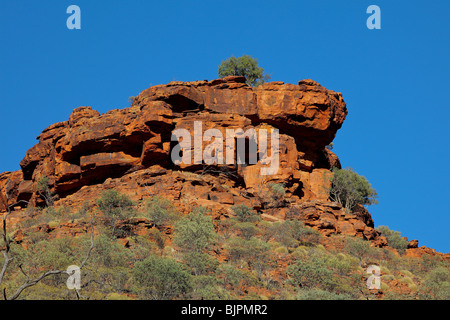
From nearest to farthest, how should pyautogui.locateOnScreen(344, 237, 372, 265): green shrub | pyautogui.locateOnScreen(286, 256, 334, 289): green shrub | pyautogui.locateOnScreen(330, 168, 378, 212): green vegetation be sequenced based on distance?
pyautogui.locateOnScreen(286, 256, 334, 289): green shrub → pyautogui.locateOnScreen(344, 237, 372, 265): green shrub → pyautogui.locateOnScreen(330, 168, 378, 212): green vegetation

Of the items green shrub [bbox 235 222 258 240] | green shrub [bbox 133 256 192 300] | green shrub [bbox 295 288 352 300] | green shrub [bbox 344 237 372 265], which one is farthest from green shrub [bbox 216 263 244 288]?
green shrub [bbox 344 237 372 265]

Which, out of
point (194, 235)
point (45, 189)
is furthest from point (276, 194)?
point (45, 189)

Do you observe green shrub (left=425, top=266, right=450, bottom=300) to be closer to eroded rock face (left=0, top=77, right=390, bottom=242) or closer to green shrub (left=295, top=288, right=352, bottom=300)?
green shrub (left=295, top=288, right=352, bottom=300)

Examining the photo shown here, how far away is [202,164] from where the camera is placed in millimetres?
37875

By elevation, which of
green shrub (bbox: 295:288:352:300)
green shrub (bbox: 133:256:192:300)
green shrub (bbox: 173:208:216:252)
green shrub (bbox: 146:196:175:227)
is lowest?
green shrub (bbox: 295:288:352:300)

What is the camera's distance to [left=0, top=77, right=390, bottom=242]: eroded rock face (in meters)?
35.3

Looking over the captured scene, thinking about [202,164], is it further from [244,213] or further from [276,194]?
[244,213]

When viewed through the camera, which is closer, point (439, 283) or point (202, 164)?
point (439, 283)

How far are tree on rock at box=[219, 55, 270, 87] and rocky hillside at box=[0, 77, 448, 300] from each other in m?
9.01

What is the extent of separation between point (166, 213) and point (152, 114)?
9430mm

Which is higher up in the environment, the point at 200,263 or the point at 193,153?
the point at 193,153

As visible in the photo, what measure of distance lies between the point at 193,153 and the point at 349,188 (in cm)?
1342

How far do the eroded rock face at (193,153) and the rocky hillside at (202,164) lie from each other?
0.23 ft

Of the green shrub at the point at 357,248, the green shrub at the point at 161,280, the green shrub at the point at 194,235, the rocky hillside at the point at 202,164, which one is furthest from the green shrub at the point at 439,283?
the green shrub at the point at 161,280
